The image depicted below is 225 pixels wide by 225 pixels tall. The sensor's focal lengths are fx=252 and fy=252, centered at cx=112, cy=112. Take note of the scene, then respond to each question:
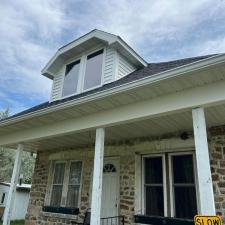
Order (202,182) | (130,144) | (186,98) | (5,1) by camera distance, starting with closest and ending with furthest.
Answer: (202,182)
(186,98)
(130,144)
(5,1)

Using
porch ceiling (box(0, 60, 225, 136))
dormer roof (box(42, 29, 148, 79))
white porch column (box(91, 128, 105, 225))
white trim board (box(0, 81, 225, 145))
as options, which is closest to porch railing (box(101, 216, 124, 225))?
white porch column (box(91, 128, 105, 225))

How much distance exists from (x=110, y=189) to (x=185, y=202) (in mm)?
2179

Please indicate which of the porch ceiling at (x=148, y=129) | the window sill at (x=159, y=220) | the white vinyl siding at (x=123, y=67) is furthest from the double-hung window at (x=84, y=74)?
the window sill at (x=159, y=220)

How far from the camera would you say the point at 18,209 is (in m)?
16.1

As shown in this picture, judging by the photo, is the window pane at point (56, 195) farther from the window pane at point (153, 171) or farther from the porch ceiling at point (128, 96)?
the window pane at point (153, 171)

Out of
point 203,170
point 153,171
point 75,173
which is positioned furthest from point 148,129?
point 75,173

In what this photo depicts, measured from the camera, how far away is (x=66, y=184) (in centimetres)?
823

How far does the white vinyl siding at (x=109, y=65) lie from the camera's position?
283 inches

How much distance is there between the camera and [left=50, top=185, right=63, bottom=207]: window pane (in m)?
8.25

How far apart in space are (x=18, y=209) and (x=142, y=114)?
48.2ft

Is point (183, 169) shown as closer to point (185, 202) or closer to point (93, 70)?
point (185, 202)

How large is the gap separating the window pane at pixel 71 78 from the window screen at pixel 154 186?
328 centimetres

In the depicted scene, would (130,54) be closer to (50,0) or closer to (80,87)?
(80,87)

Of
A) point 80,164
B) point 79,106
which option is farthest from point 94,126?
point 80,164
